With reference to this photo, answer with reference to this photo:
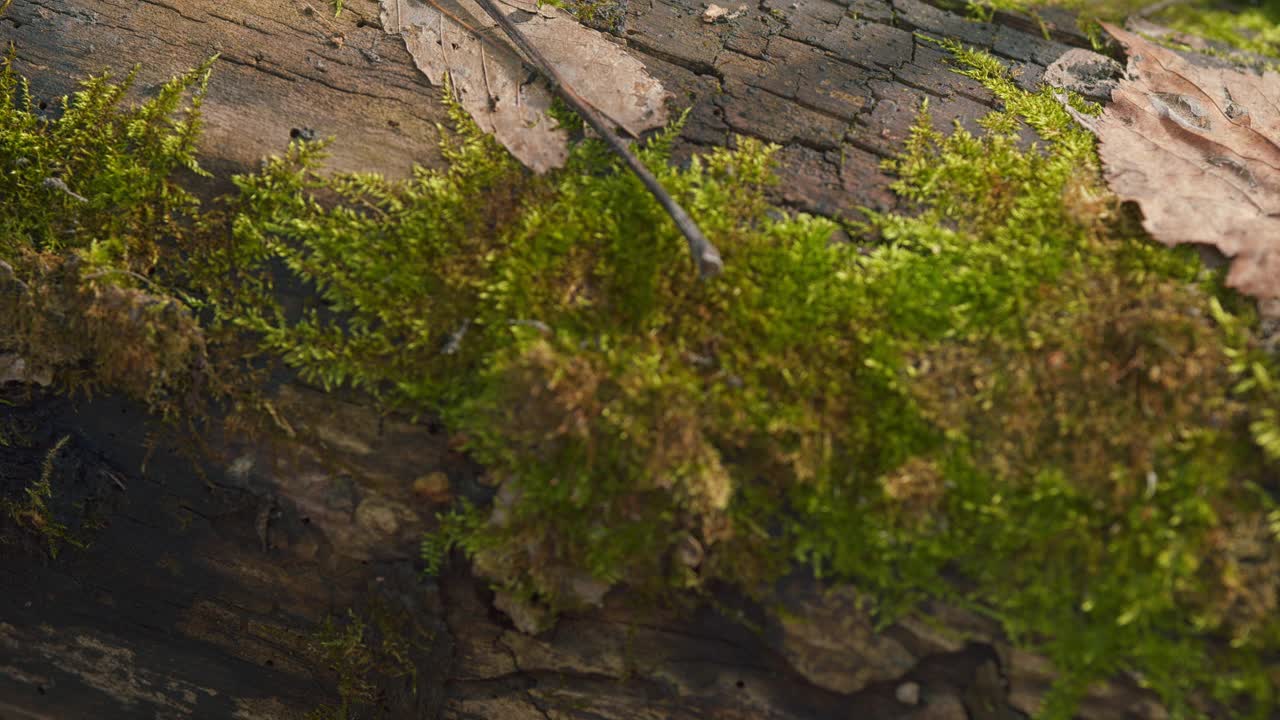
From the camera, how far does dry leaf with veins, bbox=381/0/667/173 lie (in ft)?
7.25

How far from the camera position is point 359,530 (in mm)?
2043

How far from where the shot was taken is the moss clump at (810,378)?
1.72 metres

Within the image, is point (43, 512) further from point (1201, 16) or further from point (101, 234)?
point (1201, 16)

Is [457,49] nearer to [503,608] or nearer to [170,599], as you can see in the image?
[503,608]

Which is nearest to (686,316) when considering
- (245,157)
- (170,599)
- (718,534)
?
(718,534)

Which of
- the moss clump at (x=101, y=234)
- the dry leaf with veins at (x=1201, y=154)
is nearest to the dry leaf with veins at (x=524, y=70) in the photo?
the moss clump at (x=101, y=234)

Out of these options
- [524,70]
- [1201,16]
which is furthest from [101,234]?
[1201,16]

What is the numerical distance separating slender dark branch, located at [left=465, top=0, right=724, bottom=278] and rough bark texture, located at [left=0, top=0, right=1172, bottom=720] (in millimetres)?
276

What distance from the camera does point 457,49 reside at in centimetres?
237

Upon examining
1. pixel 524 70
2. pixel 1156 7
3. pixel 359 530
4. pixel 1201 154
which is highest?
pixel 1156 7

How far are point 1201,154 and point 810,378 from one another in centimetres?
135

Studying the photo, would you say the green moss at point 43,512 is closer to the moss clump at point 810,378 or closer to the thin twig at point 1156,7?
the moss clump at point 810,378

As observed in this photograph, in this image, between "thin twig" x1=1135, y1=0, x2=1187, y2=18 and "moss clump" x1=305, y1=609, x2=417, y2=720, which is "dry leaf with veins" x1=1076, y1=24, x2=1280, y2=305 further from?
"moss clump" x1=305, y1=609, x2=417, y2=720

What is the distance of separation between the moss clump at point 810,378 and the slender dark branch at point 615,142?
8 cm
